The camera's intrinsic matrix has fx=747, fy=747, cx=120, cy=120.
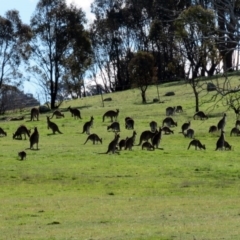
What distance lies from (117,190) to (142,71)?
153ft

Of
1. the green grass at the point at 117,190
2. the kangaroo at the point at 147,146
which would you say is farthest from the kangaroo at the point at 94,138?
the kangaroo at the point at 147,146

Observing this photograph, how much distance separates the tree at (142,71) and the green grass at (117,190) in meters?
23.6

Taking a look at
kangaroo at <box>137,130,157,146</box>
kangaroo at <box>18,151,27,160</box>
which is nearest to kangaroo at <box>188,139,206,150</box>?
kangaroo at <box>137,130,157,146</box>

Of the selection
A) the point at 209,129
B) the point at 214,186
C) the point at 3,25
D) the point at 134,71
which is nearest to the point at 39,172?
the point at 214,186

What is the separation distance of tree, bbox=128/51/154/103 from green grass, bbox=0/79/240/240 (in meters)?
23.6

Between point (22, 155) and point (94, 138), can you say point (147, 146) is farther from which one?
point (22, 155)

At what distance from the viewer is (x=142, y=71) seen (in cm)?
7162

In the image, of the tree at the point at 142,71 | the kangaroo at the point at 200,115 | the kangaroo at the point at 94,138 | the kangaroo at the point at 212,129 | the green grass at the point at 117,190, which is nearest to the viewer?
the green grass at the point at 117,190

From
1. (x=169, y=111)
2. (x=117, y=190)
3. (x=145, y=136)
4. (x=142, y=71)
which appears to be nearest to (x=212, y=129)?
(x=145, y=136)

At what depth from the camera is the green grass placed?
16172mm

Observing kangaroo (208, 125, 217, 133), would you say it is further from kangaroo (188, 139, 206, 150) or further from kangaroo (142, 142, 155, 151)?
kangaroo (142, 142, 155, 151)

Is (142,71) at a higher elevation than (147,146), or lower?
higher

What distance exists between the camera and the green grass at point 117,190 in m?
16.2

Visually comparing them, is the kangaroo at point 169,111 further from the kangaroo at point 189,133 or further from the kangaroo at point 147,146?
the kangaroo at point 147,146
